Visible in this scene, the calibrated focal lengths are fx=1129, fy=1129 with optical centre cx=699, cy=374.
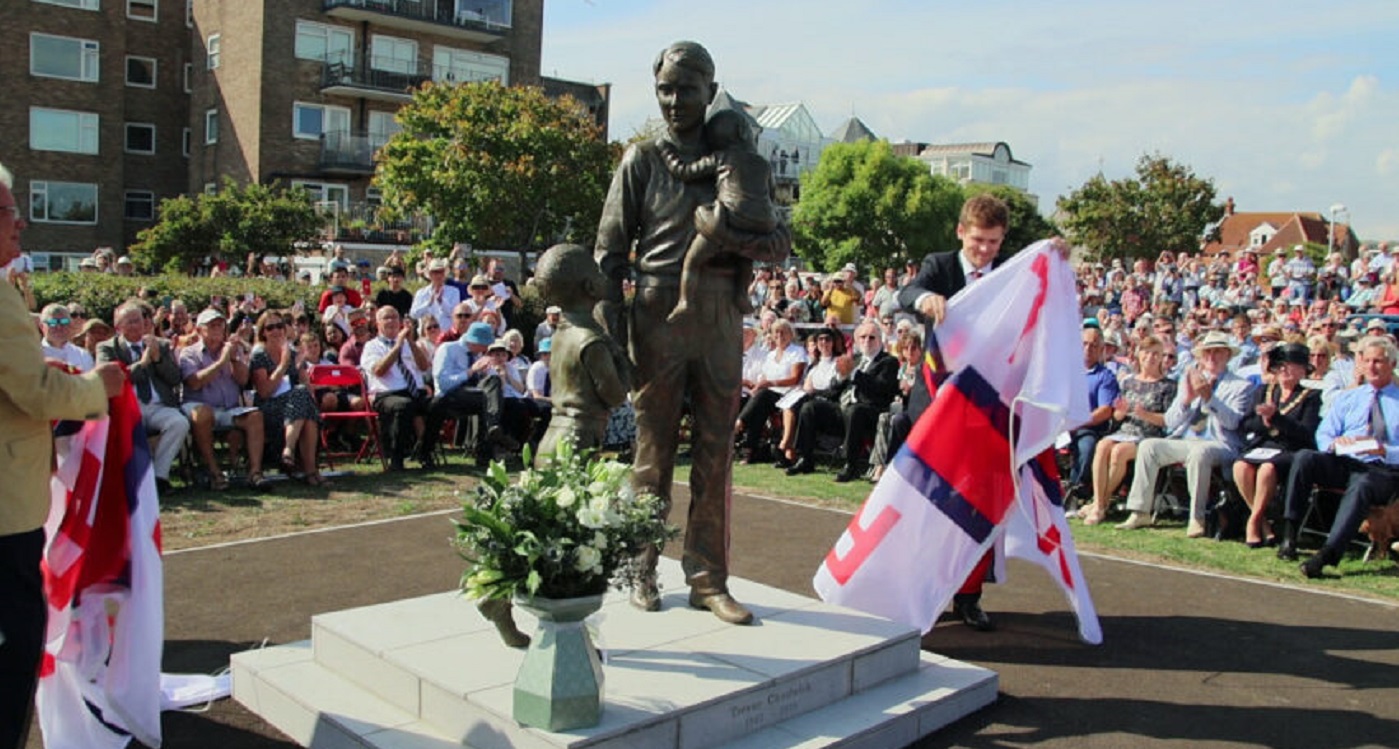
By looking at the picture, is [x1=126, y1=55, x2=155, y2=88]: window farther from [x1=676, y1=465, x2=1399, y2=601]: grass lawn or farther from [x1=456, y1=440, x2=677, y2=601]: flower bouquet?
[x1=456, y1=440, x2=677, y2=601]: flower bouquet

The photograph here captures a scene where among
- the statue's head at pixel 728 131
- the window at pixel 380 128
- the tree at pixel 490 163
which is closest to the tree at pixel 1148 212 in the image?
the tree at pixel 490 163

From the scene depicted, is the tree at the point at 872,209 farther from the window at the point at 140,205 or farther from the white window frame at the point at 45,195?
the white window frame at the point at 45,195

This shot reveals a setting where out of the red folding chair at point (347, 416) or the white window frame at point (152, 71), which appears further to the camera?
the white window frame at point (152, 71)

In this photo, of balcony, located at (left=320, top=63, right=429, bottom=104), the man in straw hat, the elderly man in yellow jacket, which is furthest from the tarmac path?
balcony, located at (left=320, top=63, right=429, bottom=104)

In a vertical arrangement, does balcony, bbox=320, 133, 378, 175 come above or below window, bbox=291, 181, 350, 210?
above

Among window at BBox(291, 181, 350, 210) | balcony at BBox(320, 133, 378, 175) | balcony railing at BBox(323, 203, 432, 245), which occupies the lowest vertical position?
balcony railing at BBox(323, 203, 432, 245)

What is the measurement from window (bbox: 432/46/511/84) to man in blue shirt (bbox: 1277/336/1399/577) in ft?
128

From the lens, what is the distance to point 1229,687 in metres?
5.70

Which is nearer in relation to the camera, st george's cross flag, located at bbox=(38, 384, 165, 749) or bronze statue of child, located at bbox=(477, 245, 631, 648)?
st george's cross flag, located at bbox=(38, 384, 165, 749)

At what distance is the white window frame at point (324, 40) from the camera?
1588 inches

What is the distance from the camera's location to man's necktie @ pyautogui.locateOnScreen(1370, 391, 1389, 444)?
28.4 feet

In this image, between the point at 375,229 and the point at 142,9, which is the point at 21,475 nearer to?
the point at 375,229

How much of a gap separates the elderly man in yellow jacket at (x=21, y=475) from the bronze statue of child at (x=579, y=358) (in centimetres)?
180

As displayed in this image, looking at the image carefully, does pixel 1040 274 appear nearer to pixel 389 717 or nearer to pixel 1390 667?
pixel 1390 667
